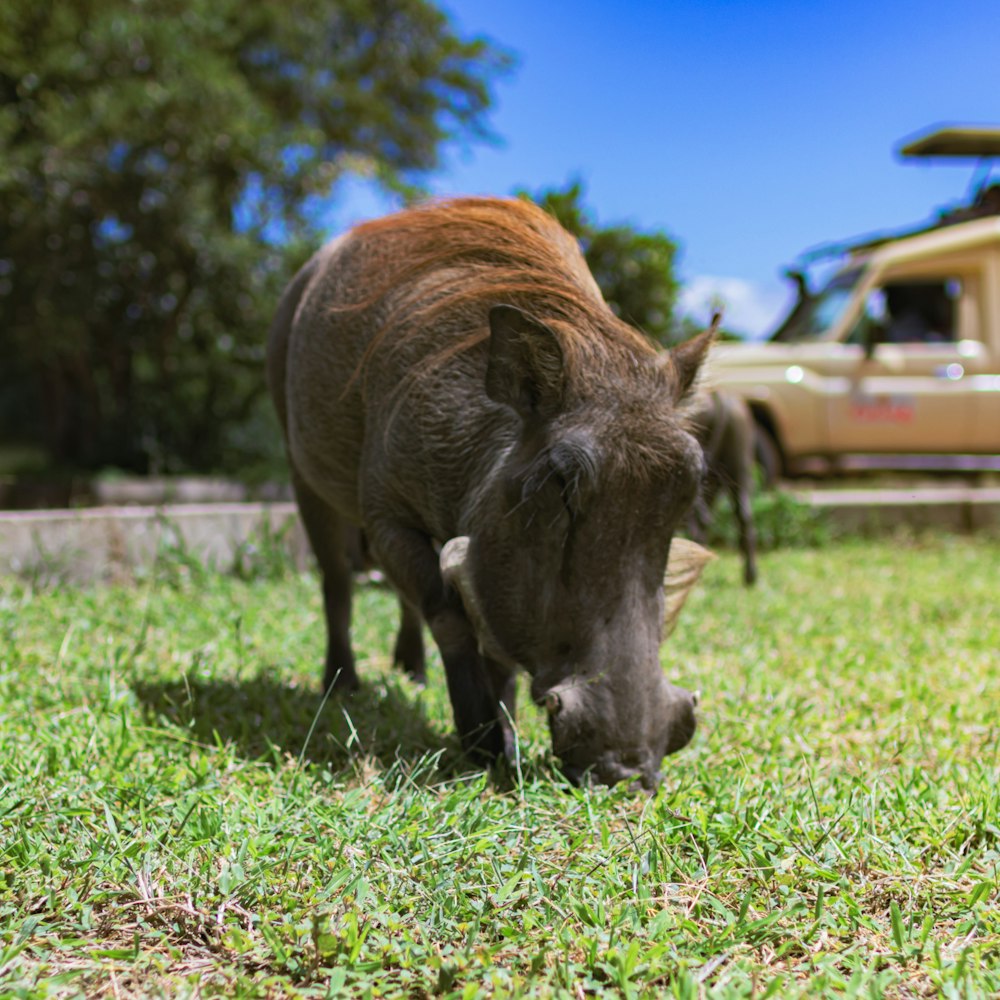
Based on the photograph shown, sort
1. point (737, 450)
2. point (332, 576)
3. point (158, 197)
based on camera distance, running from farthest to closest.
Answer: point (158, 197)
point (737, 450)
point (332, 576)

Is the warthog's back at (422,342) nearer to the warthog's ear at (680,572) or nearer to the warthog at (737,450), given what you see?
the warthog's ear at (680,572)

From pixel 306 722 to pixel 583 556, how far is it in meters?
1.05

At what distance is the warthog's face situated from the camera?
201 cm

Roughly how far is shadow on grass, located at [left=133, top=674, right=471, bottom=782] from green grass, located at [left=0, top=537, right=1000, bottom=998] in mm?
12

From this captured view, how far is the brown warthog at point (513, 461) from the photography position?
6.76 ft

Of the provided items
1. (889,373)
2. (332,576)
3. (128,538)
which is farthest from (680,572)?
(889,373)

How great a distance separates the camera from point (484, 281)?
2.57 m

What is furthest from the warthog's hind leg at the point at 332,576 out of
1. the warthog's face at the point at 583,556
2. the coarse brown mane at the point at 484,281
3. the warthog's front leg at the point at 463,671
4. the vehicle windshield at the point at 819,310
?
the vehicle windshield at the point at 819,310

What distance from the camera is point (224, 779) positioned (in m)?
2.22

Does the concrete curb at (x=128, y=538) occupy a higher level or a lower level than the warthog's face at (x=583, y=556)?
lower

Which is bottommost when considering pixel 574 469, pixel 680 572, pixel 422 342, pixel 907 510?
pixel 907 510

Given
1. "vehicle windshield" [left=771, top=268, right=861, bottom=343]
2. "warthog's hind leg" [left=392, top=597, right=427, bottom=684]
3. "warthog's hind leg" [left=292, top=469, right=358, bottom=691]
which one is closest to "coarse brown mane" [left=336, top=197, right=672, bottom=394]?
"warthog's hind leg" [left=292, top=469, right=358, bottom=691]

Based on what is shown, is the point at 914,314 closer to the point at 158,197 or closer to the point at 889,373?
the point at 889,373

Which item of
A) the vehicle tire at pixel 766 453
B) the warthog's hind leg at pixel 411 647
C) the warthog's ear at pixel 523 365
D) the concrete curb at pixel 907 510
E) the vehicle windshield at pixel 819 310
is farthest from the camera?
the vehicle windshield at pixel 819 310
